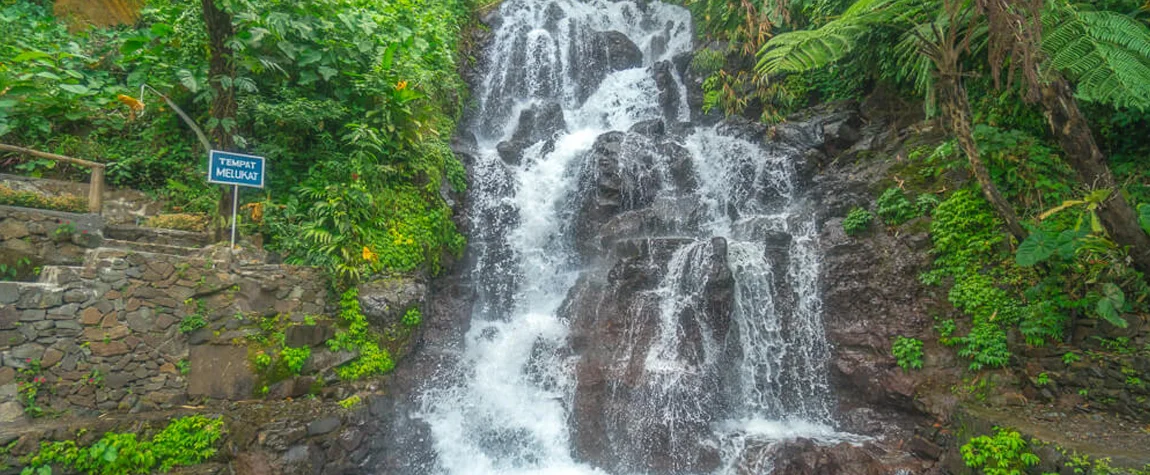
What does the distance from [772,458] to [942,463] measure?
1953 millimetres

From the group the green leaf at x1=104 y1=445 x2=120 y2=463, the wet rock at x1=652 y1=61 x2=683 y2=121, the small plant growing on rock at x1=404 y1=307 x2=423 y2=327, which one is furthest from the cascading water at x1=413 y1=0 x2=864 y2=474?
the green leaf at x1=104 y1=445 x2=120 y2=463

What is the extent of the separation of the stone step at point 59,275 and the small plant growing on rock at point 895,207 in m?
11.1

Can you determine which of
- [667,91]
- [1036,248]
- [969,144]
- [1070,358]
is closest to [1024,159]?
[969,144]

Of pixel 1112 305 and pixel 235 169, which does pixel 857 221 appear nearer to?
pixel 1112 305

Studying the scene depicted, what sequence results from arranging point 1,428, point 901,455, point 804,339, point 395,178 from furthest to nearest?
point 395,178, point 804,339, point 901,455, point 1,428

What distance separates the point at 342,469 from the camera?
6875mm

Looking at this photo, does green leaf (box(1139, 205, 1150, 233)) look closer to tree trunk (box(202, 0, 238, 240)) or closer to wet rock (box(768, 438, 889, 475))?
wet rock (box(768, 438, 889, 475))

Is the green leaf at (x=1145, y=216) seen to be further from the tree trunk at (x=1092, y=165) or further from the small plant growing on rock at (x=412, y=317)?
the small plant growing on rock at (x=412, y=317)

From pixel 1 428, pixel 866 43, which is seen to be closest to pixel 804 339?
pixel 866 43

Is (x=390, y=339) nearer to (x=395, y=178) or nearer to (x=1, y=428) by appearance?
(x=395, y=178)

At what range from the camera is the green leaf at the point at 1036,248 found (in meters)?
5.86

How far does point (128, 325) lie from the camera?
612 cm

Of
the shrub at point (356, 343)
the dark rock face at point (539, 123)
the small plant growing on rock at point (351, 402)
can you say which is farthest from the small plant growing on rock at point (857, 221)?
the small plant growing on rock at point (351, 402)

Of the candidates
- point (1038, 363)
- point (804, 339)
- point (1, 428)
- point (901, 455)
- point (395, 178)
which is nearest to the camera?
point (1, 428)
